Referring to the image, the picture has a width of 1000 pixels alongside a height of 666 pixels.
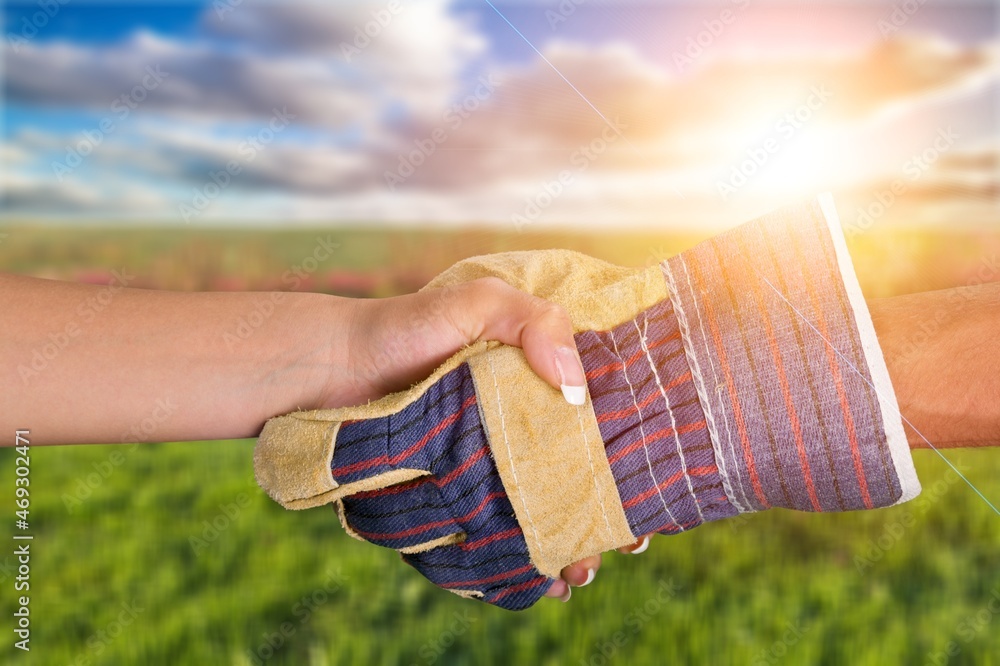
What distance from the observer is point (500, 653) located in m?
1.22

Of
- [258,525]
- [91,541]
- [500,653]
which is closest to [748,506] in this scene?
[500,653]

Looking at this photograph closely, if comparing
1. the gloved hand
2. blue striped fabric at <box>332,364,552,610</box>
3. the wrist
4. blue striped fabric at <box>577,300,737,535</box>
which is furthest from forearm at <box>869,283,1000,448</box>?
the wrist

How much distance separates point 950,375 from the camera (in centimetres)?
62

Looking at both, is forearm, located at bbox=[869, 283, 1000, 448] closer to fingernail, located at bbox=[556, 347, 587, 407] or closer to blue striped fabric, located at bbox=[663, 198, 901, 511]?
blue striped fabric, located at bbox=[663, 198, 901, 511]

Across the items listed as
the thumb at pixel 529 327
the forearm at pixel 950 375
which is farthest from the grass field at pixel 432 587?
the thumb at pixel 529 327

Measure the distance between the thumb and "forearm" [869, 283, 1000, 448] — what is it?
0.84ft

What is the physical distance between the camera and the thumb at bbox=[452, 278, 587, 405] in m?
0.62

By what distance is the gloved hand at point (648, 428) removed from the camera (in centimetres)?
60

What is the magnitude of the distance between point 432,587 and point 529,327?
850 millimetres

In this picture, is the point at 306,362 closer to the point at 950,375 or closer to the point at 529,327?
the point at 529,327

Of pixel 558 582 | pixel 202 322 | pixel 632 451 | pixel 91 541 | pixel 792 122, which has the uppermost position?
pixel 792 122

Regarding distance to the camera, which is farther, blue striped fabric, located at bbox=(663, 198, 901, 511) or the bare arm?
the bare arm

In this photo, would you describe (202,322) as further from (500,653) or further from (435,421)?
(500,653)

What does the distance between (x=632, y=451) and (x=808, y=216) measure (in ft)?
0.78
